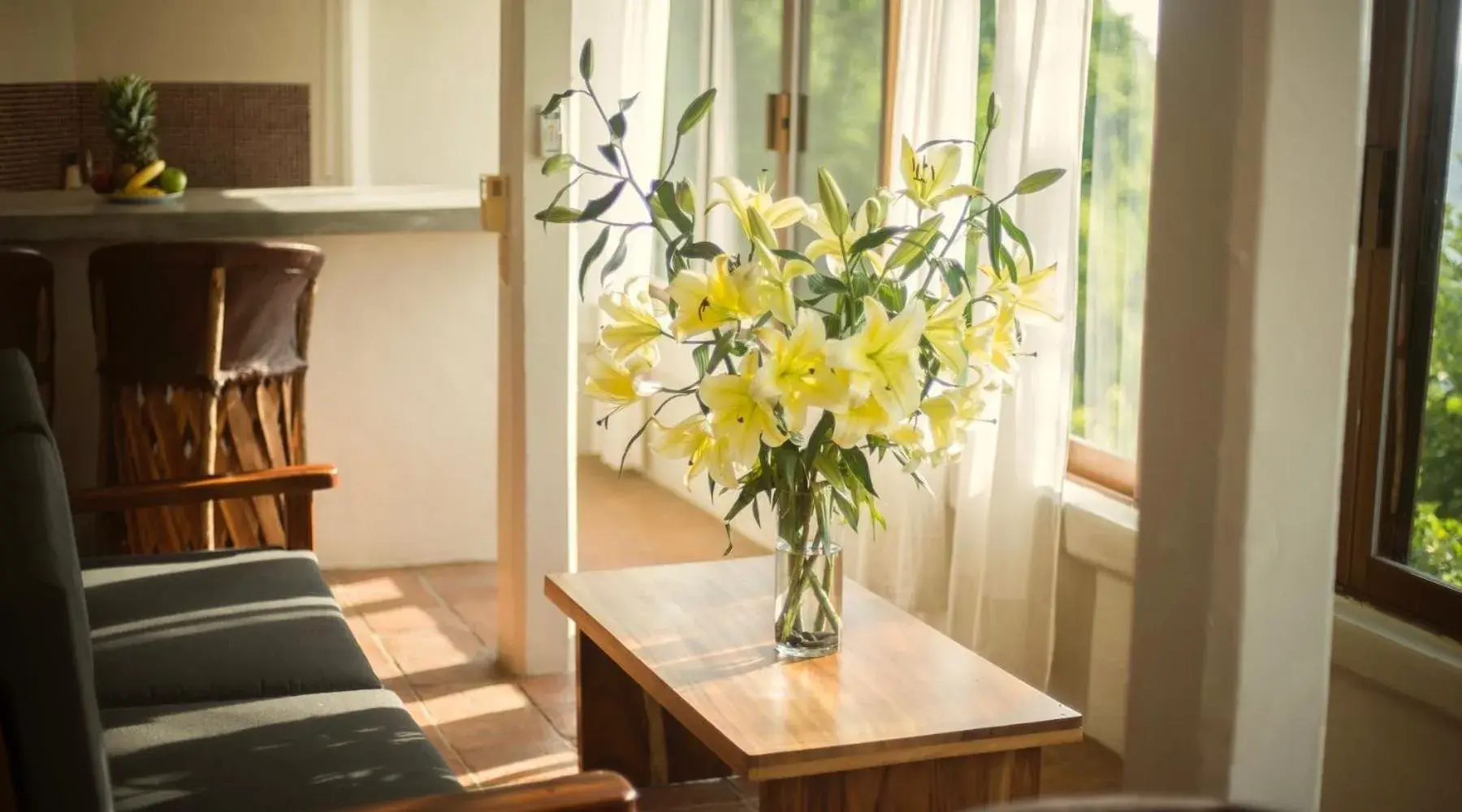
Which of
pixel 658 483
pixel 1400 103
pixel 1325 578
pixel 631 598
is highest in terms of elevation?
pixel 1400 103

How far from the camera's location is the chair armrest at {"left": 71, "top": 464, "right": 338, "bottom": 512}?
3.12 metres

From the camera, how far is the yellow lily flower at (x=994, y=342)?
89.9 inches

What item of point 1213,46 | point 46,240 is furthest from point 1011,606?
point 46,240

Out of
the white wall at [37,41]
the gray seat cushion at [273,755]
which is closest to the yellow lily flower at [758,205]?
the gray seat cushion at [273,755]

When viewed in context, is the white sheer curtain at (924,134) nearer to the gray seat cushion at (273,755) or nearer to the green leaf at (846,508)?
the green leaf at (846,508)

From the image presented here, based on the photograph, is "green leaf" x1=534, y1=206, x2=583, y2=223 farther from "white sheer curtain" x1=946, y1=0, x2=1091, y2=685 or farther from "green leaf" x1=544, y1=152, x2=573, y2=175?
"white sheer curtain" x1=946, y1=0, x2=1091, y2=685

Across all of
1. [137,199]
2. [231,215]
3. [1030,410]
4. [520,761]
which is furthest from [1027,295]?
[137,199]

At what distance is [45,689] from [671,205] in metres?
1.04

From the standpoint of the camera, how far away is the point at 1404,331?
289 centimetres

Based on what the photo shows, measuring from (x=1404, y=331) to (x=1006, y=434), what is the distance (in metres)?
1.00

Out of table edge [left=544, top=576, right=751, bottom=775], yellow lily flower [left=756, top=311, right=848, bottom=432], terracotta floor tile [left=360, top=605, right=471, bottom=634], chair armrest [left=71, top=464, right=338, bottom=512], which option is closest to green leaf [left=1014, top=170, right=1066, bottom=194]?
yellow lily flower [left=756, top=311, right=848, bottom=432]

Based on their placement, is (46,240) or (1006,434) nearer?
(1006,434)

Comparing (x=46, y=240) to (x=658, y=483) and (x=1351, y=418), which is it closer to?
(x=658, y=483)

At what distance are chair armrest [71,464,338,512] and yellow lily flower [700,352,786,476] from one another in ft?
4.19
